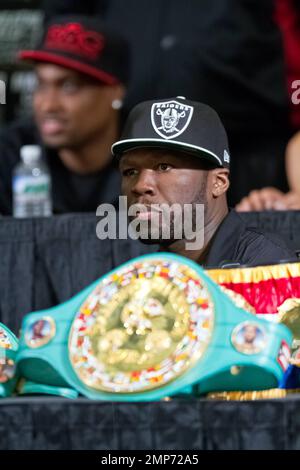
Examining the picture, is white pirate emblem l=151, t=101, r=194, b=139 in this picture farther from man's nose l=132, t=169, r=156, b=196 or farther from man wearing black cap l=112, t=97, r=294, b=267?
man's nose l=132, t=169, r=156, b=196

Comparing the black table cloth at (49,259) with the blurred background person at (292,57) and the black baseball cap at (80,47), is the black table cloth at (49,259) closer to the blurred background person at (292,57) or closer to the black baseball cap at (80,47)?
the blurred background person at (292,57)

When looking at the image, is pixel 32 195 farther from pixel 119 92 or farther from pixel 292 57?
pixel 292 57

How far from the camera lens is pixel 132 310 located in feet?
6.07

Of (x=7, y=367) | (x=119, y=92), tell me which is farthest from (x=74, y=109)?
(x=7, y=367)

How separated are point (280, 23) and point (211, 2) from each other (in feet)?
0.91

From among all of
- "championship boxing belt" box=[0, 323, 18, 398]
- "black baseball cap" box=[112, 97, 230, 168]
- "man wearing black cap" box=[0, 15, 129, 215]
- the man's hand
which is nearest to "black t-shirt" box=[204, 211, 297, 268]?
"black baseball cap" box=[112, 97, 230, 168]

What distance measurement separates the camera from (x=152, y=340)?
181cm

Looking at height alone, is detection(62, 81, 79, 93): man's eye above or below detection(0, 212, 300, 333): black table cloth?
above

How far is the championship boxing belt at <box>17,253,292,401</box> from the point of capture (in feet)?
5.73

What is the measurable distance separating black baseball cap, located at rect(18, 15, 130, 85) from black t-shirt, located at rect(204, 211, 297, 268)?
1513 mm

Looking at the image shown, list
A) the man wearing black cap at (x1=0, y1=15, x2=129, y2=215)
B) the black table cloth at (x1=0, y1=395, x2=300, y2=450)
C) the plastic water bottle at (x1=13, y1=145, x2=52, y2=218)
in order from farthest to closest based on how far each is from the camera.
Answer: the man wearing black cap at (x1=0, y1=15, x2=129, y2=215) < the plastic water bottle at (x1=13, y1=145, x2=52, y2=218) < the black table cloth at (x1=0, y1=395, x2=300, y2=450)

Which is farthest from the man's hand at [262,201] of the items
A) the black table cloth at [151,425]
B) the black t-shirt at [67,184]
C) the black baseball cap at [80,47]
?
the black table cloth at [151,425]

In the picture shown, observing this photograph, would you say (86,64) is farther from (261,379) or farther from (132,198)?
(261,379)

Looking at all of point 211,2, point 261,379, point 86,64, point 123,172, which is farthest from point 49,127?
point 261,379
